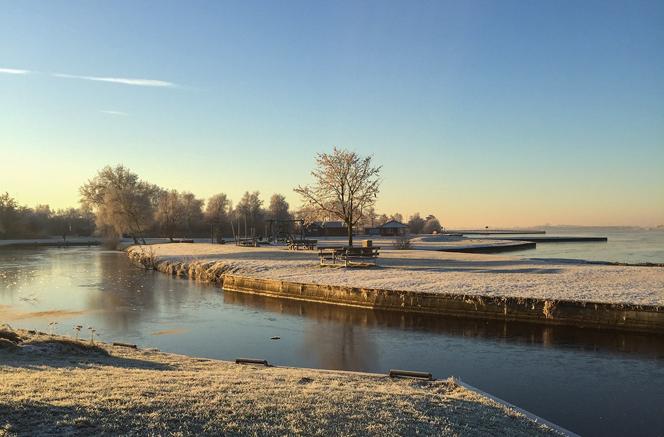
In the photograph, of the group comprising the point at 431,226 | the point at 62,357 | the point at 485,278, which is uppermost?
the point at 431,226

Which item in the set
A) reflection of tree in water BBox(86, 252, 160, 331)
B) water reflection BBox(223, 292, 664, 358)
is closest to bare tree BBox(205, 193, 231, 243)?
reflection of tree in water BBox(86, 252, 160, 331)

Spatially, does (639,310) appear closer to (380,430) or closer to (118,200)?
(380,430)

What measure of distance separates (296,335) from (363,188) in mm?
27451

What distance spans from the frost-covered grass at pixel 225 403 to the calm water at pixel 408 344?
7.84ft

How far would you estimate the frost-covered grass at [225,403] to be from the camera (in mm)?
5613

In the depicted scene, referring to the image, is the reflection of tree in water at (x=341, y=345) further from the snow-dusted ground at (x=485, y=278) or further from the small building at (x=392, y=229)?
the small building at (x=392, y=229)

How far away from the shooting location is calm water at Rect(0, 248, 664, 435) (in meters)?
9.66

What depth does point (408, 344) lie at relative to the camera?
47.4 ft

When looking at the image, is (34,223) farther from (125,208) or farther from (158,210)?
(125,208)

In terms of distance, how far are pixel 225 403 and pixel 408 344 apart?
8.81 meters

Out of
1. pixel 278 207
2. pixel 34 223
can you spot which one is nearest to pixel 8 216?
pixel 34 223

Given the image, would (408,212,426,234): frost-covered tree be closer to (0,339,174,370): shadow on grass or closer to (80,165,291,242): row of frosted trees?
(80,165,291,242): row of frosted trees

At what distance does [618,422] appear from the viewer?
27.9ft

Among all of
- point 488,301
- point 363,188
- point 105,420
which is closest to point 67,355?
point 105,420
